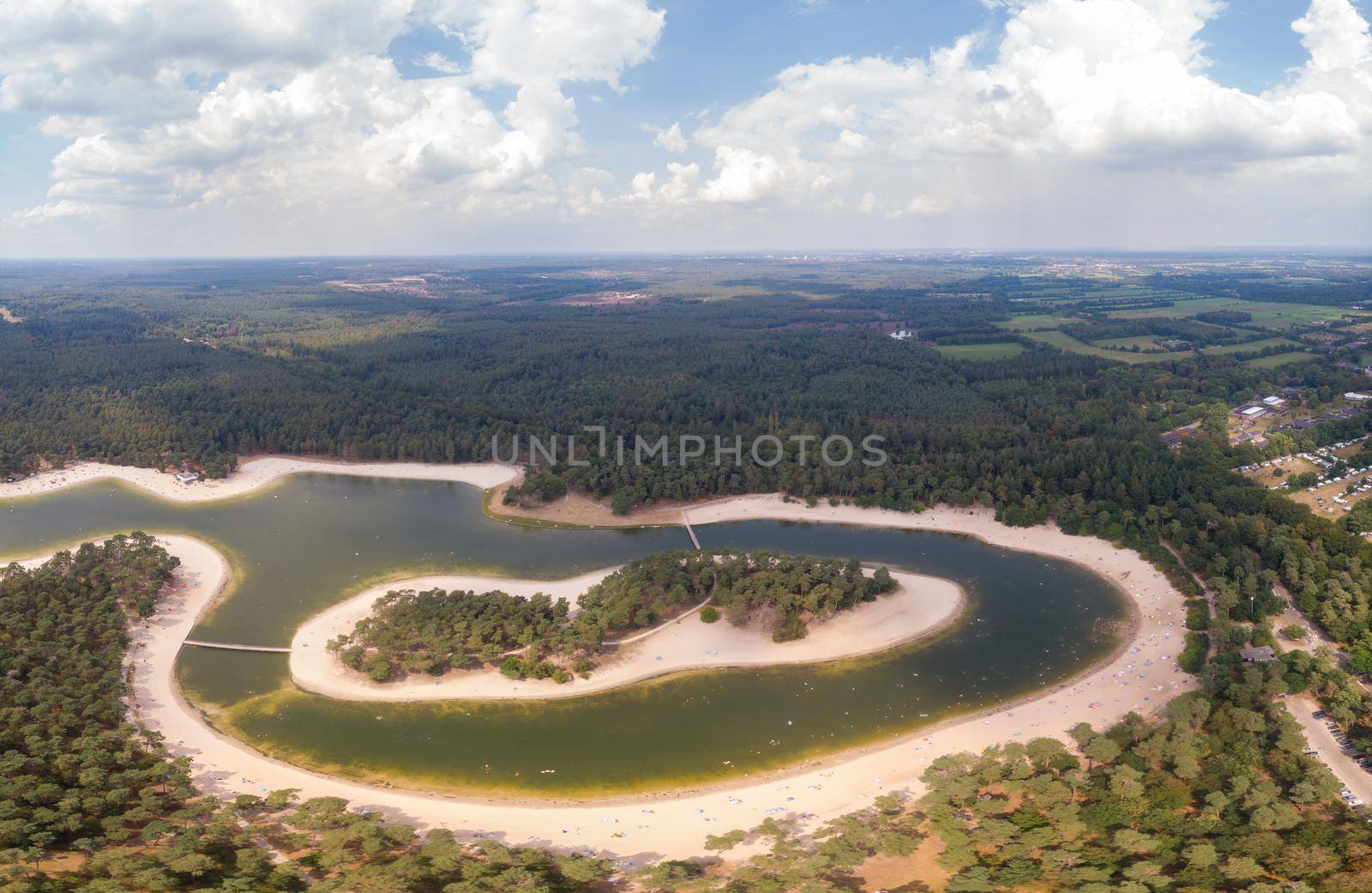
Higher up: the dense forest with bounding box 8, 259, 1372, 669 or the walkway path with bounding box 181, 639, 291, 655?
the dense forest with bounding box 8, 259, 1372, 669

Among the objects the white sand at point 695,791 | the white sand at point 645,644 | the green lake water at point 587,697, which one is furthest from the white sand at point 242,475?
the white sand at point 695,791

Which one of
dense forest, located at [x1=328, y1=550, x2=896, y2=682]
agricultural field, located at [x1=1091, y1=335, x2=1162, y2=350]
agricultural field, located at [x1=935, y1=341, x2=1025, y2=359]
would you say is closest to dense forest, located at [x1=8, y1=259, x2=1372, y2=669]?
agricultural field, located at [x1=935, y1=341, x2=1025, y2=359]

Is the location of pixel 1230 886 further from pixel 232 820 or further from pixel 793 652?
pixel 232 820

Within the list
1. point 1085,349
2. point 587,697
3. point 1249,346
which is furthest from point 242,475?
point 1249,346

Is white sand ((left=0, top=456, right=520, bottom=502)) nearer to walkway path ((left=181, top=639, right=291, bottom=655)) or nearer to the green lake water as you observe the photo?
the green lake water

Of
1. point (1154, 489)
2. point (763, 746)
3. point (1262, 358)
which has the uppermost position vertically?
point (1262, 358)

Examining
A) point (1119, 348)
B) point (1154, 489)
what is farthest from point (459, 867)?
point (1119, 348)
